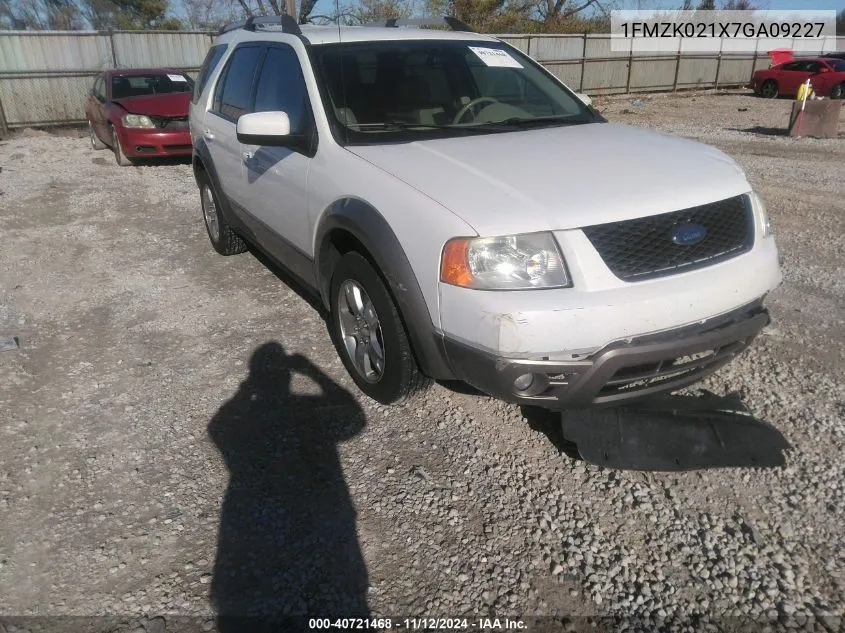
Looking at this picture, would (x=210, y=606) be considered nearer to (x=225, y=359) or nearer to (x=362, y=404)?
(x=362, y=404)

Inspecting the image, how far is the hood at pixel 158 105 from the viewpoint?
1083cm

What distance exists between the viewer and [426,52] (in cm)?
400

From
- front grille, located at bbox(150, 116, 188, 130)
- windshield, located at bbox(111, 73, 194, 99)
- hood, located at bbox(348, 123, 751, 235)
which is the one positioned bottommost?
front grille, located at bbox(150, 116, 188, 130)

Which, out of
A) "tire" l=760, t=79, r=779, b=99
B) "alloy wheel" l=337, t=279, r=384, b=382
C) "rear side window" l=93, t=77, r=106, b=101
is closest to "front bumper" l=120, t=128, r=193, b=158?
"rear side window" l=93, t=77, r=106, b=101

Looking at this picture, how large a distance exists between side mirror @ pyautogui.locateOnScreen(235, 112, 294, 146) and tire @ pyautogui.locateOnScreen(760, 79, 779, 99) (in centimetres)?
2471

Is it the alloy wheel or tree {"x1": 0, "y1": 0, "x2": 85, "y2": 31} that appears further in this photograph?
tree {"x1": 0, "y1": 0, "x2": 85, "y2": 31}

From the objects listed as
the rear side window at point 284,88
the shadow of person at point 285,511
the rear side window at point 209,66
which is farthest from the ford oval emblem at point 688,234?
the rear side window at point 209,66

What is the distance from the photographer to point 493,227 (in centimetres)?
248

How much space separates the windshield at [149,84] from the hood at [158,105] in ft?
1.60

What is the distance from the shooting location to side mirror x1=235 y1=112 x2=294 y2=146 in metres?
3.42

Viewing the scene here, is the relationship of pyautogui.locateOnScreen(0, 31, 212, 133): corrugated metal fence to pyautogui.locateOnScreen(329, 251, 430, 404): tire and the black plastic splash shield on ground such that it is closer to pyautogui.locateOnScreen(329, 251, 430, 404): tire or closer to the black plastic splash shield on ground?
pyautogui.locateOnScreen(329, 251, 430, 404): tire

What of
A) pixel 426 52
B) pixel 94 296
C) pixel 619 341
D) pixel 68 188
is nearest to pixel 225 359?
pixel 94 296

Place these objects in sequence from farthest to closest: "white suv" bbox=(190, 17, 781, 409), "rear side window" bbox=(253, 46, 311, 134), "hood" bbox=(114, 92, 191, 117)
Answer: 1. "hood" bbox=(114, 92, 191, 117)
2. "rear side window" bbox=(253, 46, 311, 134)
3. "white suv" bbox=(190, 17, 781, 409)

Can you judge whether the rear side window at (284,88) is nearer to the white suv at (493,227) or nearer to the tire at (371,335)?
the white suv at (493,227)
